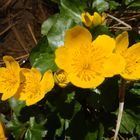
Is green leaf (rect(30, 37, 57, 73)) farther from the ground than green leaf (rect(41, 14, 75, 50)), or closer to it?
closer to it

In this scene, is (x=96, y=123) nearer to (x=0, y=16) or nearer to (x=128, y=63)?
A: (x=128, y=63)

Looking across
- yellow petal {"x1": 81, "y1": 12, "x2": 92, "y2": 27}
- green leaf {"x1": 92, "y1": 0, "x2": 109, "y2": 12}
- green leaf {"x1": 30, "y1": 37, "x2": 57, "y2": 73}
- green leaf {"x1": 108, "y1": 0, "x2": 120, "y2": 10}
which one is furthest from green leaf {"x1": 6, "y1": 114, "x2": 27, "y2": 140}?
green leaf {"x1": 108, "y1": 0, "x2": 120, "y2": 10}

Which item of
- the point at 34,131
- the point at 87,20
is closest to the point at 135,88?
the point at 87,20

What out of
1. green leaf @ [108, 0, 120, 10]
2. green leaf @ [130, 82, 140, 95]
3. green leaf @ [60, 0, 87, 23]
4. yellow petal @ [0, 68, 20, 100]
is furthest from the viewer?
green leaf @ [108, 0, 120, 10]

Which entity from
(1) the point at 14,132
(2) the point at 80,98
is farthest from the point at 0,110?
(2) the point at 80,98

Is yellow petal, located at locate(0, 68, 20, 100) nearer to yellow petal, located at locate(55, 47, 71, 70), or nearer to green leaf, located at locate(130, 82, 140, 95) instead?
yellow petal, located at locate(55, 47, 71, 70)

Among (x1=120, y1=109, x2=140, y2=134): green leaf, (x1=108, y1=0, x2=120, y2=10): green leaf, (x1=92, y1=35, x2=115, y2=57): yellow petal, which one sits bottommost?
(x1=120, y1=109, x2=140, y2=134): green leaf

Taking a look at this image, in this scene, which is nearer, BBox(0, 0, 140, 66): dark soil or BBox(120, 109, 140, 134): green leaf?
BBox(120, 109, 140, 134): green leaf
